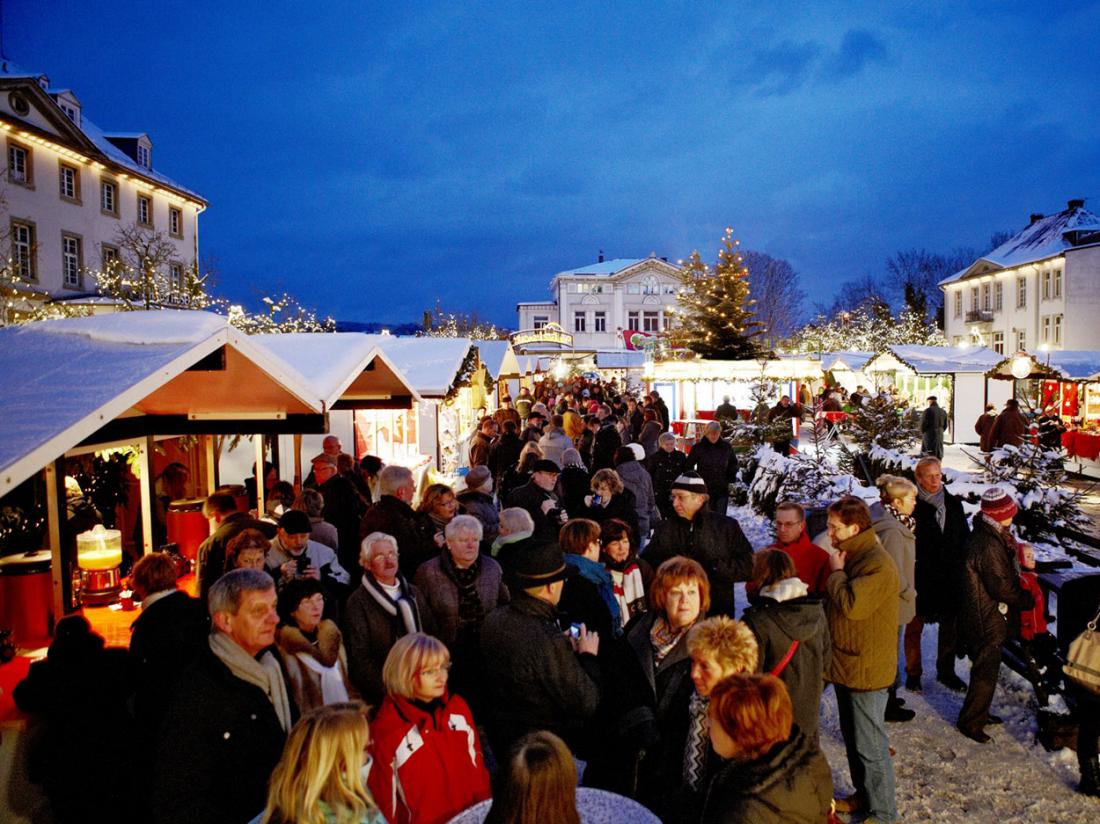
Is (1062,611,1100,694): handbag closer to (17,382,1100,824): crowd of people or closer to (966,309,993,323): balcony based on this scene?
(17,382,1100,824): crowd of people

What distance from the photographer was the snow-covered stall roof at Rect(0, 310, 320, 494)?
11.3 ft

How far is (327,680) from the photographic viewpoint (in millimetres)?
3586

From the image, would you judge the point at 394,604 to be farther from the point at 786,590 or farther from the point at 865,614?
the point at 865,614

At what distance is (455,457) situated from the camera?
55.2ft

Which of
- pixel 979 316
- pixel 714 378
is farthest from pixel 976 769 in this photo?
pixel 979 316

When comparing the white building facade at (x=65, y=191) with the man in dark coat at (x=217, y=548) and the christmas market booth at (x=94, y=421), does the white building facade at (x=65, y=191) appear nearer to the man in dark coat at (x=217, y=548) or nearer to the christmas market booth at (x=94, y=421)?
the christmas market booth at (x=94, y=421)

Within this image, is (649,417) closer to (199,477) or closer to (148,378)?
(199,477)

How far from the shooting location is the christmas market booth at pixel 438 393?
1419 centimetres

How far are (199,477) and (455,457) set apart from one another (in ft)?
22.7

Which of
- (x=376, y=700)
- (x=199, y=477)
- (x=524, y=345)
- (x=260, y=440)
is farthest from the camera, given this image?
(x=524, y=345)

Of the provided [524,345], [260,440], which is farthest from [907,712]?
[524,345]

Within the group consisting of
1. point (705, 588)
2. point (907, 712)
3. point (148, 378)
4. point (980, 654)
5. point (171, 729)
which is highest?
point (148, 378)

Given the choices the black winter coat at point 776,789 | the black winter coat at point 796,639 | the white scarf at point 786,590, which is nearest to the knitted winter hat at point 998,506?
the black winter coat at point 796,639

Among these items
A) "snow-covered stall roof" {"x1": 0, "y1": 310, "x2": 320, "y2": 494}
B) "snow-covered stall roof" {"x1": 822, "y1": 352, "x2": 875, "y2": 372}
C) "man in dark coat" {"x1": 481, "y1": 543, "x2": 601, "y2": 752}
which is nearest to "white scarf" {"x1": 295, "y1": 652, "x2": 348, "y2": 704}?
"man in dark coat" {"x1": 481, "y1": 543, "x2": 601, "y2": 752}
